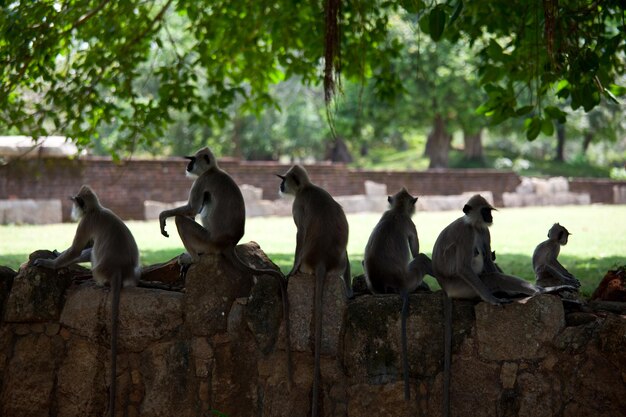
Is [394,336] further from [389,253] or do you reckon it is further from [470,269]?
[389,253]

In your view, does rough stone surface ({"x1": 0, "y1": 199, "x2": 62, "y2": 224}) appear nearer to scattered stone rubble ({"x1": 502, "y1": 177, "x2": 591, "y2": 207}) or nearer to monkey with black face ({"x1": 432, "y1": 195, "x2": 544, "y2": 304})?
monkey with black face ({"x1": 432, "y1": 195, "x2": 544, "y2": 304})

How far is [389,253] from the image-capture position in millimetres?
4410

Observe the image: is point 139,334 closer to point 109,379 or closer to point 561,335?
point 109,379

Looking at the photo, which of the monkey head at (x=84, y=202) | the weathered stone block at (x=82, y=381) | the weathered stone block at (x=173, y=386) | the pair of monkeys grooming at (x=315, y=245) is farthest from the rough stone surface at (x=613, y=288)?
the monkey head at (x=84, y=202)

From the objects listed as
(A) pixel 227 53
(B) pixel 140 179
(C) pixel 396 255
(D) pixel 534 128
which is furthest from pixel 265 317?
(B) pixel 140 179

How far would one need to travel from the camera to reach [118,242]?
14.5 feet

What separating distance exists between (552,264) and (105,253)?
2.94 metres

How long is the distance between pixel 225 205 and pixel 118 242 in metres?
0.71

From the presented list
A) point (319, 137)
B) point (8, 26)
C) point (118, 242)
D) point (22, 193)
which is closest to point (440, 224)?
point (22, 193)

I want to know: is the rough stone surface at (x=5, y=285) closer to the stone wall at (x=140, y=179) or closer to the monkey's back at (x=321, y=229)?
the monkey's back at (x=321, y=229)

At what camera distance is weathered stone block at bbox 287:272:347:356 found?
4.00 m

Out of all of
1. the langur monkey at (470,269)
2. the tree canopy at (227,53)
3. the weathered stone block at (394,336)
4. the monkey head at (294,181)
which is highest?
the tree canopy at (227,53)

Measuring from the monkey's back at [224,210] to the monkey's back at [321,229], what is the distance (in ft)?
1.22

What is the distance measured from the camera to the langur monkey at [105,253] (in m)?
4.15
